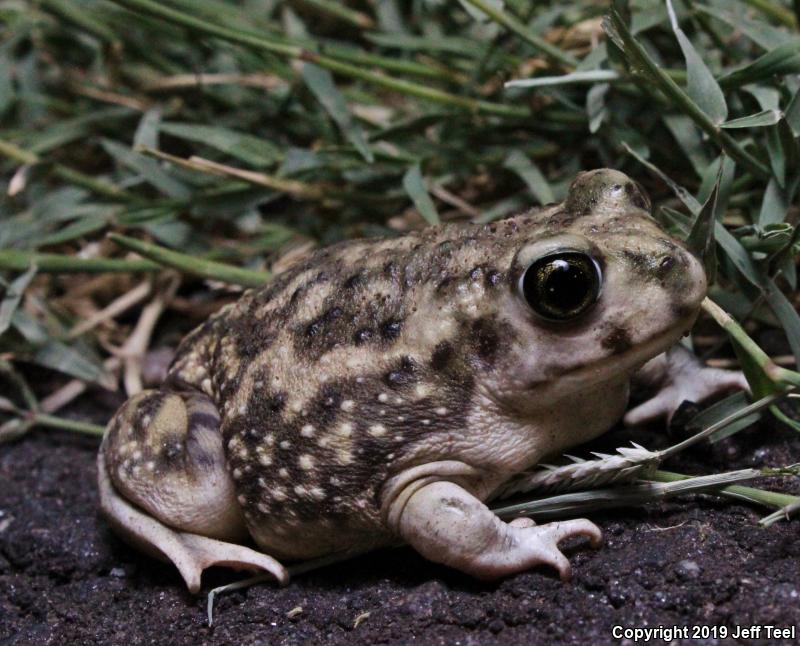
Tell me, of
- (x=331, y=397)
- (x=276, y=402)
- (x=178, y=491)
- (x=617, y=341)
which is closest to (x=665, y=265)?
(x=617, y=341)

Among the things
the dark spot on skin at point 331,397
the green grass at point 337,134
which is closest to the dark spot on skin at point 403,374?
the dark spot on skin at point 331,397

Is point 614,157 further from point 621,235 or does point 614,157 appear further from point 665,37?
point 621,235

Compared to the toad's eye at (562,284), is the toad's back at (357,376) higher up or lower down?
lower down

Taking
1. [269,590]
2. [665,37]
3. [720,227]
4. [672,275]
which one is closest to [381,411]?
[269,590]

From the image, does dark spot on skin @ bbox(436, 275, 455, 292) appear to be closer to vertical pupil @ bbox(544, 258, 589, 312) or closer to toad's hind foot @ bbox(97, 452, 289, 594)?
vertical pupil @ bbox(544, 258, 589, 312)

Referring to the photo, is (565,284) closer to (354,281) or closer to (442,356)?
(442,356)

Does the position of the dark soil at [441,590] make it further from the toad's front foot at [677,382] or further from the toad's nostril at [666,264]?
the toad's nostril at [666,264]

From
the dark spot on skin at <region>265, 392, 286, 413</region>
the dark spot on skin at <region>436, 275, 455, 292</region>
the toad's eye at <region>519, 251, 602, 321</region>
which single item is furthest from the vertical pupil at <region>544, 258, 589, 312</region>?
the dark spot on skin at <region>265, 392, 286, 413</region>

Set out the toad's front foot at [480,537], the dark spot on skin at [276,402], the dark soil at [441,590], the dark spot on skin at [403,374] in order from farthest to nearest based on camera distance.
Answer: the dark spot on skin at [276,402] < the dark spot on skin at [403,374] < the toad's front foot at [480,537] < the dark soil at [441,590]
